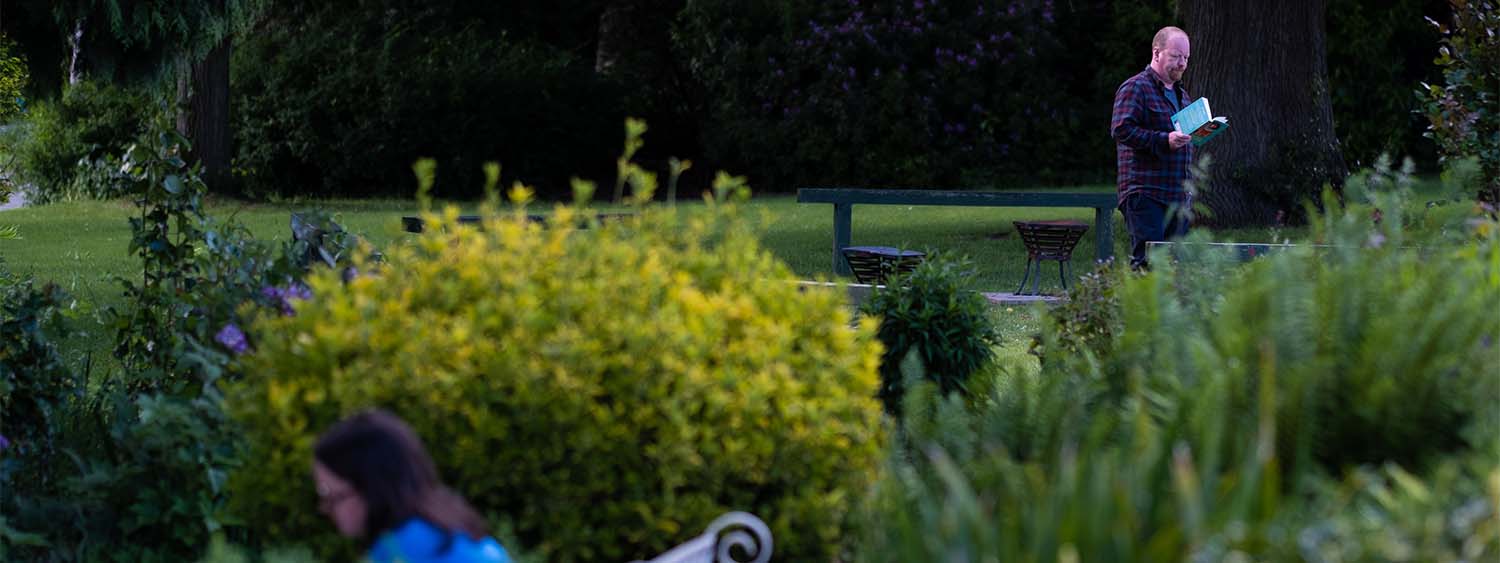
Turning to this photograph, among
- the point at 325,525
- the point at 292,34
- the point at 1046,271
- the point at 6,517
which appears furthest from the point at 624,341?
the point at 292,34

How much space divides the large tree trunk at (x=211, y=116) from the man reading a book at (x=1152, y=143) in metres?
18.0

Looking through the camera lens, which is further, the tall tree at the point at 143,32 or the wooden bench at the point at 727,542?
the tall tree at the point at 143,32

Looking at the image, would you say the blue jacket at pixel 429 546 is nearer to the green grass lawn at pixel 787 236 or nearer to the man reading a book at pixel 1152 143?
the green grass lawn at pixel 787 236

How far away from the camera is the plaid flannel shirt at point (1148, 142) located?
904 cm

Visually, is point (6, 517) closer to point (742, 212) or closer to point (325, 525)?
point (325, 525)

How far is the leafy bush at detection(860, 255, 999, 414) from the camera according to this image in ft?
20.9

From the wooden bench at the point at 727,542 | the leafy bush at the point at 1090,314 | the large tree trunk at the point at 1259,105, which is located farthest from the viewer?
the large tree trunk at the point at 1259,105

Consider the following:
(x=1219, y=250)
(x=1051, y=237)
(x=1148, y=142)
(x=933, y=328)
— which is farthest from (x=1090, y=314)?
(x=1051, y=237)

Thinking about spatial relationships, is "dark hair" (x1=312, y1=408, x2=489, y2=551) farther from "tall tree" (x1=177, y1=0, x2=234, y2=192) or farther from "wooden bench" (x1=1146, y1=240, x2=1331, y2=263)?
"tall tree" (x1=177, y1=0, x2=234, y2=192)

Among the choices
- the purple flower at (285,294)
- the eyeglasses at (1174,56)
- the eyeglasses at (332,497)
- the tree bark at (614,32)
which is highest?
the tree bark at (614,32)

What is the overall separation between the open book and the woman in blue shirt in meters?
6.22

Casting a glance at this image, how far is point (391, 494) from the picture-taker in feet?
10.4

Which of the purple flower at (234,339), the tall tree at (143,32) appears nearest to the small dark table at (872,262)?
the tall tree at (143,32)

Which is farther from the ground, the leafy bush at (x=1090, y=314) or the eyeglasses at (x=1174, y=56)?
the eyeglasses at (x=1174, y=56)
